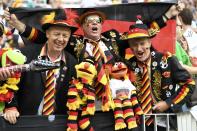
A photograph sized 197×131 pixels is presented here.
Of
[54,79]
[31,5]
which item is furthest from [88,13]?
[31,5]

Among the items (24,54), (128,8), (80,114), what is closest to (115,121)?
(80,114)

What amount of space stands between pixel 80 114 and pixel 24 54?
838 mm

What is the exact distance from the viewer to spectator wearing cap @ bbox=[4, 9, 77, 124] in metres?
4.90

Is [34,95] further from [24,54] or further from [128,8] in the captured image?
[128,8]

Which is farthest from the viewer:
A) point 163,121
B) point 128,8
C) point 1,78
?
point 128,8

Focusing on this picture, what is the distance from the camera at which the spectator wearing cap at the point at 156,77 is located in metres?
5.14

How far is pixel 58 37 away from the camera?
491 cm

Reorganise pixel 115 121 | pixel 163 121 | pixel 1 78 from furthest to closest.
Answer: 1. pixel 163 121
2. pixel 115 121
3. pixel 1 78

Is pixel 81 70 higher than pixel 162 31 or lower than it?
lower

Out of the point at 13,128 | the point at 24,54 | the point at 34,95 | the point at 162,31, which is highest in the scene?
the point at 162,31

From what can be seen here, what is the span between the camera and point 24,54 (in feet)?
16.4

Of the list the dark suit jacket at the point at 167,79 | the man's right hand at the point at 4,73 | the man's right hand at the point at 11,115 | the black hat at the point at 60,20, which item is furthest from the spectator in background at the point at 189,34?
the man's right hand at the point at 4,73

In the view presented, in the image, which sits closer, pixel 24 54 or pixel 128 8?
pixel 24 54

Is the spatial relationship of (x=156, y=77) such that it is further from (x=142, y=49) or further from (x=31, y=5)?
(x=31, y=5)
